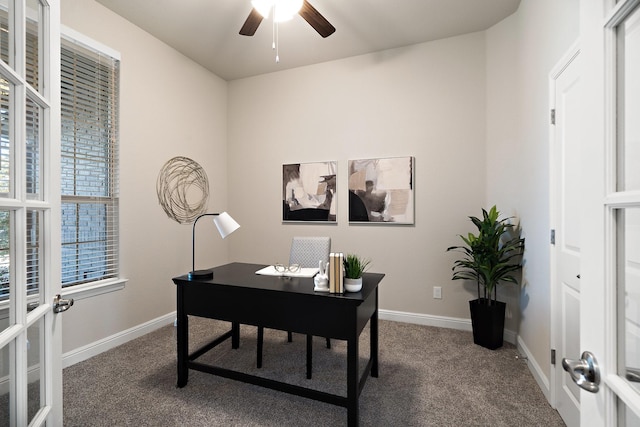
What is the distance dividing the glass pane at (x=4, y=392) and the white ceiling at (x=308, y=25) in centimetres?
282

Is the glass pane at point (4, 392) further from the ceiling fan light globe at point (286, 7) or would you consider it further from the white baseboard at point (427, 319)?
the white baseboard at point (427, 319)

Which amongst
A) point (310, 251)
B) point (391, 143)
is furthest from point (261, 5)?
point (310, 251)

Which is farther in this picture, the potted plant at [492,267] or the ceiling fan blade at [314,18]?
the potted plant at [492,267]

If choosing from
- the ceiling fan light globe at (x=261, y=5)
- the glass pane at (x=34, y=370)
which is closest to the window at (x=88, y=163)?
the ceiling fan light globe at (x=261, y=5)

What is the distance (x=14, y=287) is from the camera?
2.76 ft

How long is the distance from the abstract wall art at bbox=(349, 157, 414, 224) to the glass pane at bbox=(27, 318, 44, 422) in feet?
9.40

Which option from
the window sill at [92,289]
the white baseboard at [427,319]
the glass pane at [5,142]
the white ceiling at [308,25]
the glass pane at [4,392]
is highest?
the white ceiling at [308,25]

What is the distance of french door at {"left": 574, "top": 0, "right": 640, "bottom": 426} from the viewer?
588mm

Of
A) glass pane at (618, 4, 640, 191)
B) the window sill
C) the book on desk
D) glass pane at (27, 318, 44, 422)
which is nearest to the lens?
glass pane at (618, 4, 640, 191)

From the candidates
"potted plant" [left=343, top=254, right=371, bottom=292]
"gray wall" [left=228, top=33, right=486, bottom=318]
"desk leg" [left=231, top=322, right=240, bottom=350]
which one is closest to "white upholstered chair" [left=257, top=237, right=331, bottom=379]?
"desk leg" [left=231, top=322, right=240, bottom=350]

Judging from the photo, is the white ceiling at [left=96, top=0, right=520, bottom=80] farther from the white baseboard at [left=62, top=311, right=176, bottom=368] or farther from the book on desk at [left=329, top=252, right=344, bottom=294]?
the white baseboard at [left=62, top=311, right=176, bottom=368]

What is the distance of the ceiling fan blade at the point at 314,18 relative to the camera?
83.3 inches

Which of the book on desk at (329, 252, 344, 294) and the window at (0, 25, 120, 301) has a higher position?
the window at (0, 25, 120, 301)

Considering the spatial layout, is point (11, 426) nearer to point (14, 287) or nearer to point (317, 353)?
point (14, 287)
